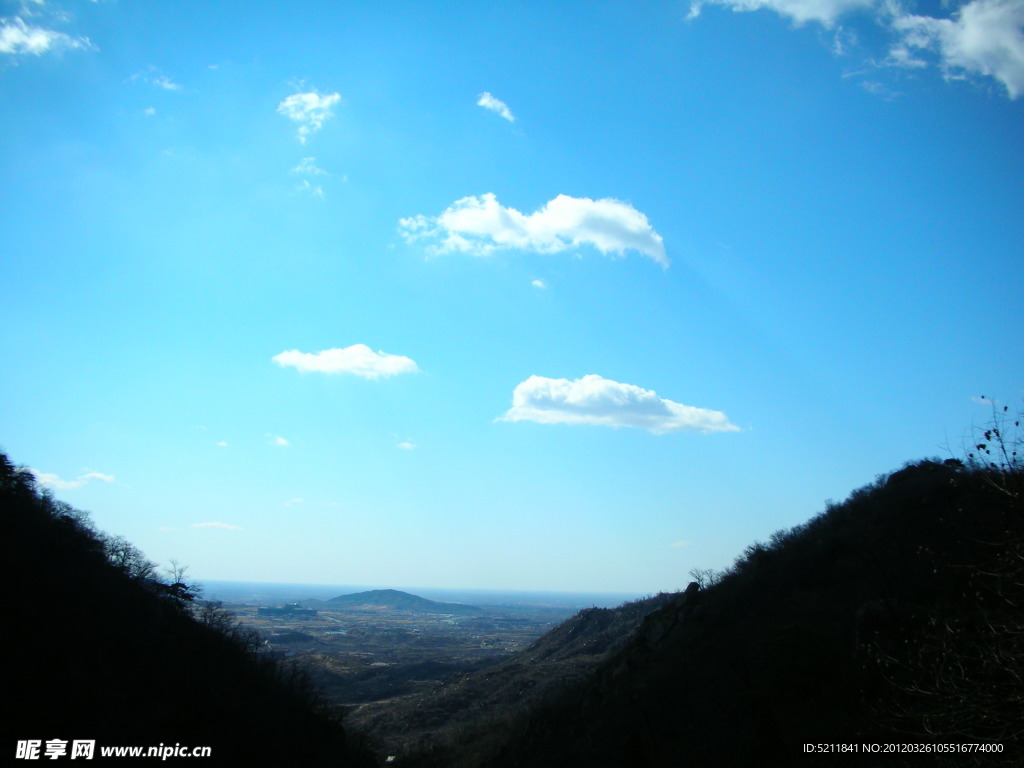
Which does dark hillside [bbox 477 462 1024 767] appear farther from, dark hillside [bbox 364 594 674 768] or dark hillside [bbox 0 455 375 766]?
dark hillside [bbox 0 455 375 766]

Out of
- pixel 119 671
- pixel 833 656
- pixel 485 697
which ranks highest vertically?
pixel 833 656

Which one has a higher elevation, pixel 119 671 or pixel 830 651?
pixel 830 651

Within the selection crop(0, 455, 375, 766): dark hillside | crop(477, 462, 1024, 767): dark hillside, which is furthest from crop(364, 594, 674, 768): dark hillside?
crop(0, 455, 375, 766): dark hillside

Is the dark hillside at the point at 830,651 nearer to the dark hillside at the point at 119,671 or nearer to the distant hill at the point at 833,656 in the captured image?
the distant hill at the point at 833,656

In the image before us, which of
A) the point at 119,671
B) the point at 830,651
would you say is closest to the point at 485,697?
the point at 119,671

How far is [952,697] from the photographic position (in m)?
10.8

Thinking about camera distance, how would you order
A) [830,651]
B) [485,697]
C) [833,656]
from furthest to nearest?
1. [485,697]
2. [830,651]
3. [833,656]

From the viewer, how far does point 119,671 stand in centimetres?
2112

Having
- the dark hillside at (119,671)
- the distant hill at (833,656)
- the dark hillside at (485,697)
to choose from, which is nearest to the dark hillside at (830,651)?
the distant hill at (833,656)

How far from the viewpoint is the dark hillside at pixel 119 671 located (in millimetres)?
17484

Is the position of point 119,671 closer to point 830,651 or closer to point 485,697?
point 830,651

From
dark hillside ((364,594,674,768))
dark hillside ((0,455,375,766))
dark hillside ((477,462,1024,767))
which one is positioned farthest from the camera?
dark hillside ((364,594,674,768))

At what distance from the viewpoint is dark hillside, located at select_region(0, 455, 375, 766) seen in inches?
688

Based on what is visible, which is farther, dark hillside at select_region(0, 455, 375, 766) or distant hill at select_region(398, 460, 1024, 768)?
dark hillside at select_region(0, 455, 375, 766)
